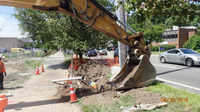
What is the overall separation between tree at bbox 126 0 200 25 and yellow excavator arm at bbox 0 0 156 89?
2.09 m

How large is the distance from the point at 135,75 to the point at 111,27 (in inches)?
77.3

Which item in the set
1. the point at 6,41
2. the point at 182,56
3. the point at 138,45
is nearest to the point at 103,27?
the point at 138,45

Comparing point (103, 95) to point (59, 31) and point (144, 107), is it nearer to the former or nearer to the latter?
point (144, 107)

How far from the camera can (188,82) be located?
765cm

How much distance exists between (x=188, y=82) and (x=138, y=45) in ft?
11.5

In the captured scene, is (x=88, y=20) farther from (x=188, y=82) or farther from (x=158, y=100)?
(x=188, y=82)

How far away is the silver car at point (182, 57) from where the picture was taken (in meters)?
12.3

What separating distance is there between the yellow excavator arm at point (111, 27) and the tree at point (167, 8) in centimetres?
209

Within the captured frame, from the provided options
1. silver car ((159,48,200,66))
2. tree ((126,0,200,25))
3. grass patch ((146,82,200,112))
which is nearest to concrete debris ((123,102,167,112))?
grass patch ((146,82,200,112))

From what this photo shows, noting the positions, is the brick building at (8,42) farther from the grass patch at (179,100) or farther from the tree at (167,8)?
the tree at (167,8)

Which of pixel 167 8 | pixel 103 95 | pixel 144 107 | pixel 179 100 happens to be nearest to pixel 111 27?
pixel 103 95

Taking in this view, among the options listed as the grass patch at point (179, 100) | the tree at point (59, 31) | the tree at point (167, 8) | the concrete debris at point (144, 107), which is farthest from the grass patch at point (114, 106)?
the tree at point (59, 31)

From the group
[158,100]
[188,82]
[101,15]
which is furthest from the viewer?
[188,82]

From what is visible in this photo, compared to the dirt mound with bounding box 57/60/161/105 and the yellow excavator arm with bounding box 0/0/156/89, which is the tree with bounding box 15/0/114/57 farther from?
the yellow excavator arm with bounding box 0/0/156/89
